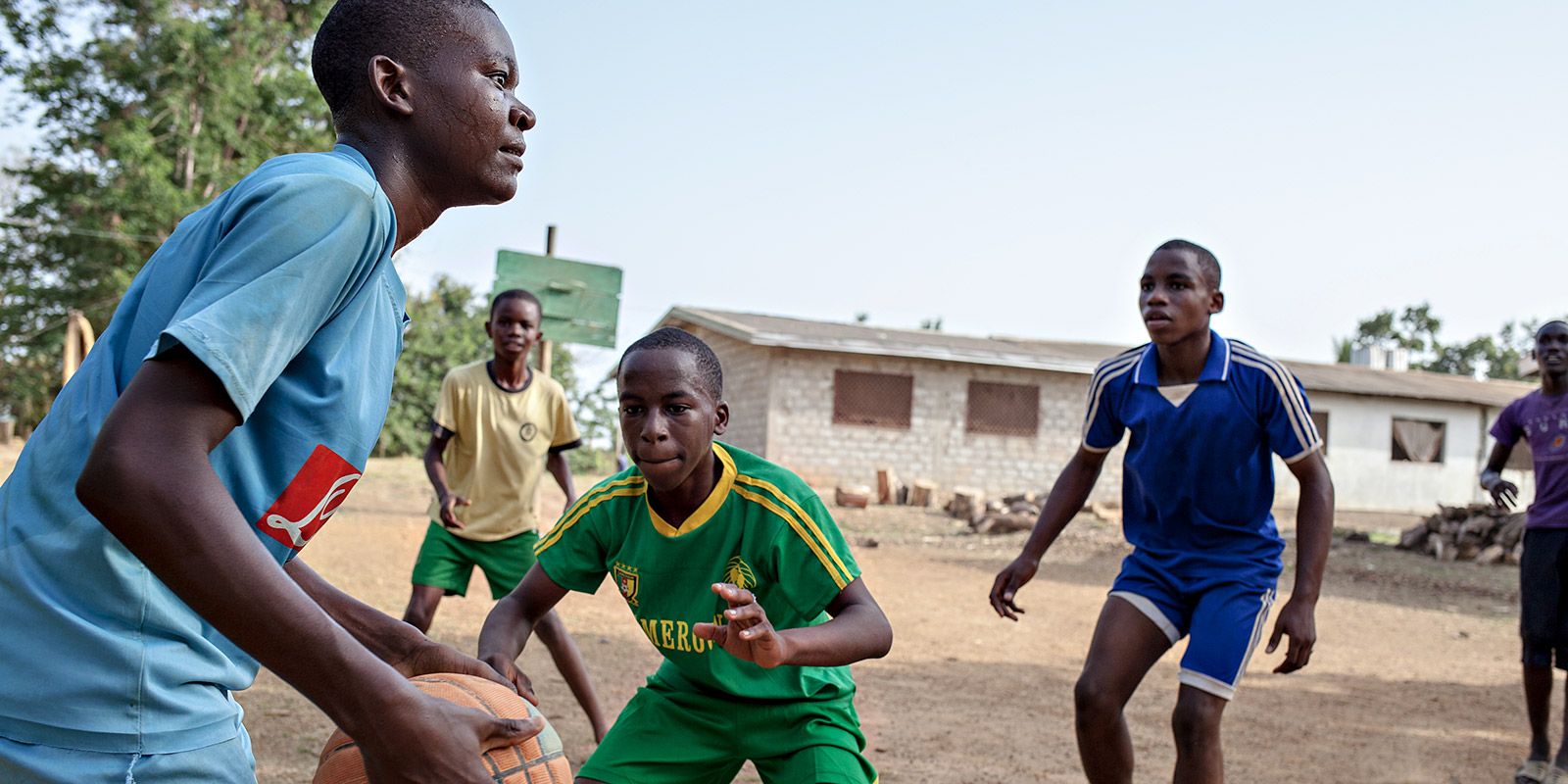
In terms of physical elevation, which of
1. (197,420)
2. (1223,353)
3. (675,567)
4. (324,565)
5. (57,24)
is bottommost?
(324,565)

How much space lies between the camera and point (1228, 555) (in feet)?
13.9

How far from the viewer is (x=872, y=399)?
955 inches

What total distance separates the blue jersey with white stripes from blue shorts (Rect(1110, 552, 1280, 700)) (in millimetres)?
47

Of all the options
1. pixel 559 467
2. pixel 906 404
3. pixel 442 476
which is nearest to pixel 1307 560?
pixel 559 467

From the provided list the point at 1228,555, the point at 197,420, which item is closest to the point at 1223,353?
the point at 1228,555

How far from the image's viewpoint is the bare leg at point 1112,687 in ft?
13.1

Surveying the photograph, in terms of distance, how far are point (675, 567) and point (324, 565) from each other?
8579mm

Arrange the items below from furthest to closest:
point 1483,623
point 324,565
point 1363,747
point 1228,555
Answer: point 1483,623 → point 324,565 → point 1363,747 → point 1228,555

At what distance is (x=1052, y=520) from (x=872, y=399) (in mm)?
19536

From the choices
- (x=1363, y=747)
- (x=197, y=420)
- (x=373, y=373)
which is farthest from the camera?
(x=1363, y=747)

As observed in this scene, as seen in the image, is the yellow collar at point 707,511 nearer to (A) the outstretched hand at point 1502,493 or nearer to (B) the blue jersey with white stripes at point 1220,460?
(B) the blue jersey with white stripes at point 1220,460

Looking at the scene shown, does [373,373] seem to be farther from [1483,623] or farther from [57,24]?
[57,24]

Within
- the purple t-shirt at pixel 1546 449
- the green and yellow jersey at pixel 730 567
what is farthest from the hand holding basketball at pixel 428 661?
the purple t-shirt at pixel 1546 449

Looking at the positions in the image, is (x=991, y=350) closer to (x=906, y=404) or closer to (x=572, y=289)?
(x=906, y=404)
